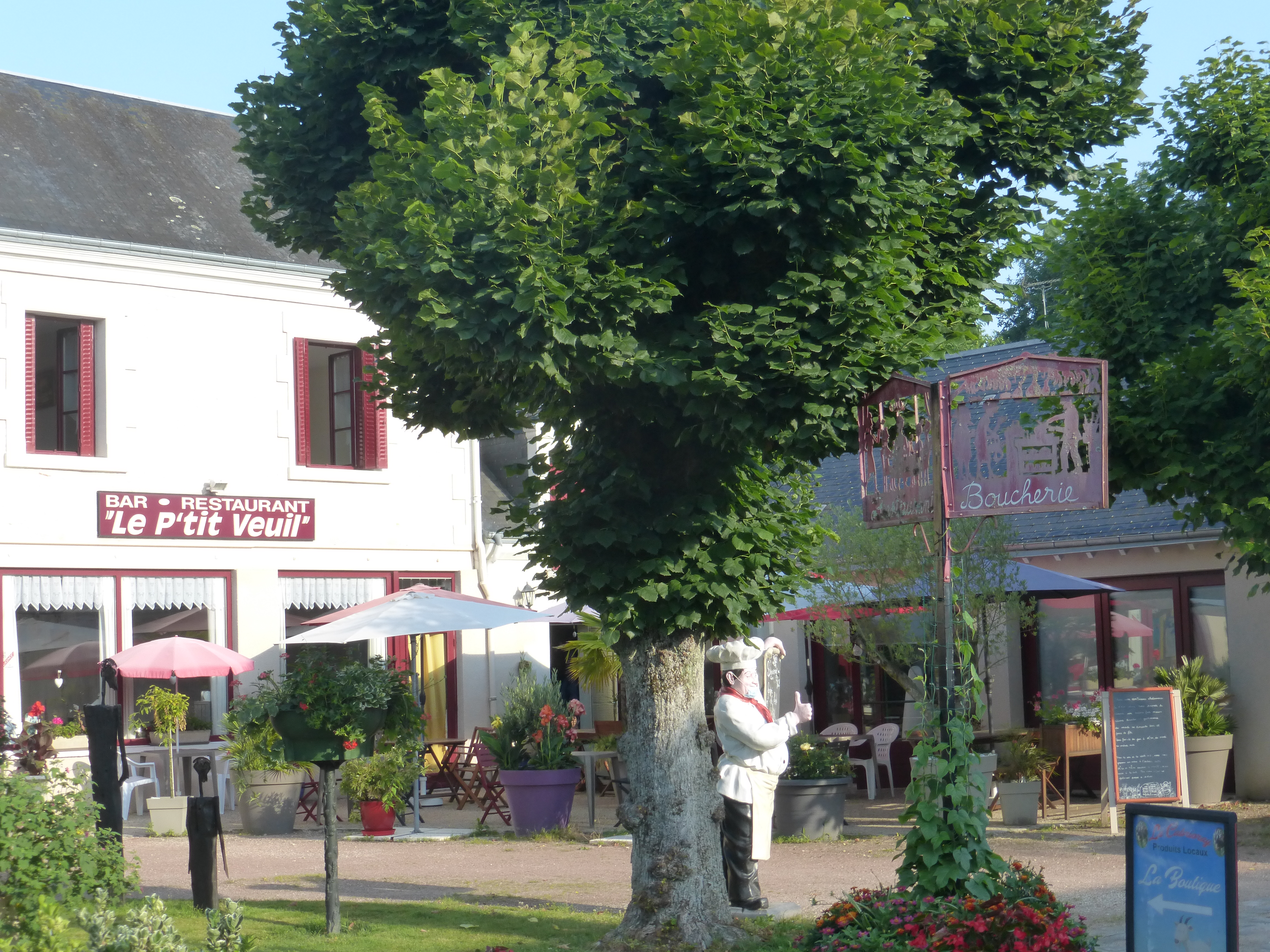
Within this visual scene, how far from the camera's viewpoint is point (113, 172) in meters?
17.9

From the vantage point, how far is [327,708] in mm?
9195

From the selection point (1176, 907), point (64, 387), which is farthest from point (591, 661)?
point (1176, 907)

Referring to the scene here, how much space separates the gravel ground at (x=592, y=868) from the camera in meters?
9.65

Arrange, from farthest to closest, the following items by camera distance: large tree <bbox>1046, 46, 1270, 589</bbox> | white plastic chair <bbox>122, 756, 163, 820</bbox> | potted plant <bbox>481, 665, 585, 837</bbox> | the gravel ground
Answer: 1. white plastic chair <bbox>122, 756, 163, 820</bbox>
2. potted plant <bbox>481, 665, 585, 837</bbox>
3. large tree <bbox>1046, 46, 1270, 589</bbox>
4. the gravel ground

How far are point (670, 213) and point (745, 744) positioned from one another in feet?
11.1

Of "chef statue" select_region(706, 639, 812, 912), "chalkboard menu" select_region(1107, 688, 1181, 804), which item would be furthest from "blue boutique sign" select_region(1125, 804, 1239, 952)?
"chalkboard menu" select_region(1107, 688, 1181, 804)

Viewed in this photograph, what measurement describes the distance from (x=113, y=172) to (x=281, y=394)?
11.1 ft

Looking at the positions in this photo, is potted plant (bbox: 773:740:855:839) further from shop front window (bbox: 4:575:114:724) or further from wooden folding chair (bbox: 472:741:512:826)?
shop front window (bbox: 4:575:114:724)

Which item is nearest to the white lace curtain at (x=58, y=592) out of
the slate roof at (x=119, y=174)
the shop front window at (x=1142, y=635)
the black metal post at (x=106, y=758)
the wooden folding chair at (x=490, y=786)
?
the slate roof at (x=119, y=174)

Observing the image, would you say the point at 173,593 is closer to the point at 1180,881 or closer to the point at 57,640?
the point at 57,640

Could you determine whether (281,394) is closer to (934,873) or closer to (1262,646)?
(1262,646)

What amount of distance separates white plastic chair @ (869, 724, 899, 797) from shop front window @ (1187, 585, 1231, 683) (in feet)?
10.8

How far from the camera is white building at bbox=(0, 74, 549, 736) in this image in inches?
632

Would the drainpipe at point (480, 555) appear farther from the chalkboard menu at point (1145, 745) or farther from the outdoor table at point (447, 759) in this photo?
the chalkboard menu at point (1145, 745)
